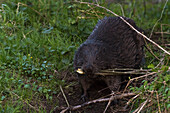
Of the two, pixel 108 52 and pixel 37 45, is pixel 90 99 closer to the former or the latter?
pixel 108 52

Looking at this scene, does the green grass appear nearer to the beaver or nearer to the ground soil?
the ground soil

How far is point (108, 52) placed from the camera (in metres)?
3.66

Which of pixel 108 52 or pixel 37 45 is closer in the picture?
pixel 108 52

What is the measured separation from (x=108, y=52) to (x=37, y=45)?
1617 mm

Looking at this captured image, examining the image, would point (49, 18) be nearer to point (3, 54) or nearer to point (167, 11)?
point (3, 54)

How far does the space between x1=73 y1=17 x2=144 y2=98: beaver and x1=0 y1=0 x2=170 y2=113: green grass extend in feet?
1.95

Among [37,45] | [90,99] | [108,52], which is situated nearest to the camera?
[108,52]

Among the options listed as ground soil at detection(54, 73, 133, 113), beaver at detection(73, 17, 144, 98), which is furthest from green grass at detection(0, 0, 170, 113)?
beaver at detection(73, 17, 144, 98)

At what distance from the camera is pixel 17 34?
196 inches

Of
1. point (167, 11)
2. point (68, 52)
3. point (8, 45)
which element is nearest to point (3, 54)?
point (8, 45)

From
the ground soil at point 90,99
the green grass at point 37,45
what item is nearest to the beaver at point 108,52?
the ground soil at point 90,99

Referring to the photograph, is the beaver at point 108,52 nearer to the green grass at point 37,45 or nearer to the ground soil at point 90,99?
the ground soil at point 90,99

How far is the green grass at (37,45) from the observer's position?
12.7 ft

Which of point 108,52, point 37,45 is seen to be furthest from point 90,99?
point 37,45
